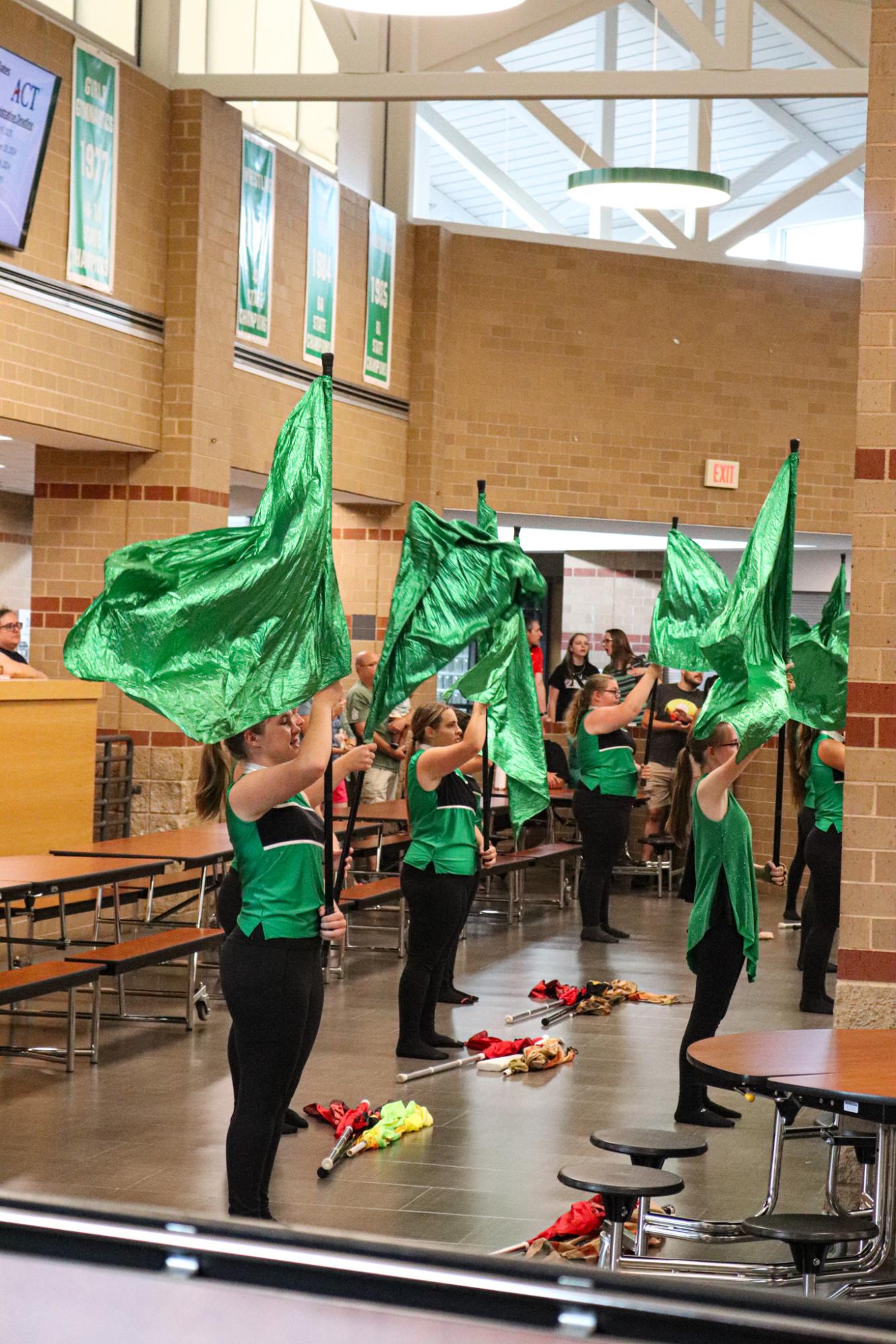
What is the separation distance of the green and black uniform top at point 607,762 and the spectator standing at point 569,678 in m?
4.76

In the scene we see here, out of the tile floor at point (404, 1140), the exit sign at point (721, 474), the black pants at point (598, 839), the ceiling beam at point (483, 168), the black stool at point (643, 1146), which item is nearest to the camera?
the black stool at point (643, 1146)

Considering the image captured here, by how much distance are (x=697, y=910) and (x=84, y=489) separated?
24.4 feet

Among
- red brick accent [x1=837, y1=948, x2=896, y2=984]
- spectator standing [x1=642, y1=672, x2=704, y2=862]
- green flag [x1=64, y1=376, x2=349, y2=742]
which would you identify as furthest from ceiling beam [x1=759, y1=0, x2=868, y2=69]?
red brick accent [x1=837, y1=948, x2=896, y2=984]

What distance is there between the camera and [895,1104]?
408cm

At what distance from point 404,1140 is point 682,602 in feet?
15.8

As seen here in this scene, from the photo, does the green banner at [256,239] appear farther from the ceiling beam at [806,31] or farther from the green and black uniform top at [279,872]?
the green and black uniform top at [279,872]

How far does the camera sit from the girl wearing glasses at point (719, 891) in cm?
663

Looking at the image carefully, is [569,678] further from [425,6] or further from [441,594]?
[441,594]

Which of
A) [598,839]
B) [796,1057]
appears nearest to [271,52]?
[598,839]

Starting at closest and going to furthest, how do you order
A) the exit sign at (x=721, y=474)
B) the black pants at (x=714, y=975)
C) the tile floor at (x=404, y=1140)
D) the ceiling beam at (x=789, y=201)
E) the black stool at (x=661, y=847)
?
the tile floor at (x=404, y=1140), the black pants at (x=714, y=975), the black stool at (x=661, y=847), the ceiling beam at (x=789, y=201), the exit sign at (x=721, y=474)

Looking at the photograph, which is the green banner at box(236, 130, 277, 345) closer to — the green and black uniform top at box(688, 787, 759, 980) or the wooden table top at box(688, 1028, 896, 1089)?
the green and black uniform top at box(688, 787, 759, 980)

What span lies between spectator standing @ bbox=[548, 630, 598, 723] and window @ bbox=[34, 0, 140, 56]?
24.3ft

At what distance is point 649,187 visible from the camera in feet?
47.1

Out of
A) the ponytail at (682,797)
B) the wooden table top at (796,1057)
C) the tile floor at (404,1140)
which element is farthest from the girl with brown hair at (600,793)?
the wooden table top at (796,1057)
